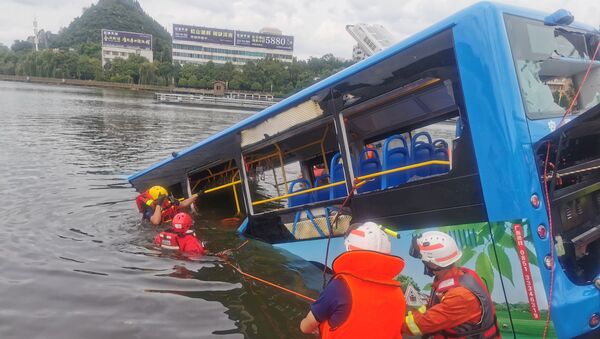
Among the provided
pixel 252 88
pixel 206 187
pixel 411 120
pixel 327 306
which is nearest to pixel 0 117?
pixel 206 187

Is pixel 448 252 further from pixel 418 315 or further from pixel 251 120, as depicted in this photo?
pixel 251 120

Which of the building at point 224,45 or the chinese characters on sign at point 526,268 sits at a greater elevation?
the building at point 224,45

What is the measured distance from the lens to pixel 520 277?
3672 millimetres

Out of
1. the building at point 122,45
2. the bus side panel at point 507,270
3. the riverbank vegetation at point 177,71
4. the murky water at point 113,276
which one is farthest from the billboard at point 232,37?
the bus side panel at point 507,270

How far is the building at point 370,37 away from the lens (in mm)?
8664

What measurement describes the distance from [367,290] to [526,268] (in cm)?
154

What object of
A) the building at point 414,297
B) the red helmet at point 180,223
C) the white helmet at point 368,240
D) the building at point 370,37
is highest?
the building at point 370,37

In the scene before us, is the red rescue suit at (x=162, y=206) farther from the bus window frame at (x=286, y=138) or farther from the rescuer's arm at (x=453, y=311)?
the rescuer's arm at (x=453, y=311)

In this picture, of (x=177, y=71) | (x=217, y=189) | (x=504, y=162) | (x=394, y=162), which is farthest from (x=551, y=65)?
(x=177, y=71)

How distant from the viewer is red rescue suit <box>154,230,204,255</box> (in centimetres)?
752

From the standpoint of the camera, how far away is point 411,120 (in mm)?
7168

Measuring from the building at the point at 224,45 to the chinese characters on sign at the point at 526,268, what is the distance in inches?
4539

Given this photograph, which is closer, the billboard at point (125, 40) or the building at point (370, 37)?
the building at point (370, 37)

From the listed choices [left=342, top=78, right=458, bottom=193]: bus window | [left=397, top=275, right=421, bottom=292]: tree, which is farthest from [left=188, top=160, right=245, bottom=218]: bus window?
[left=397, top=275, right=421, bottom=292]: tree
